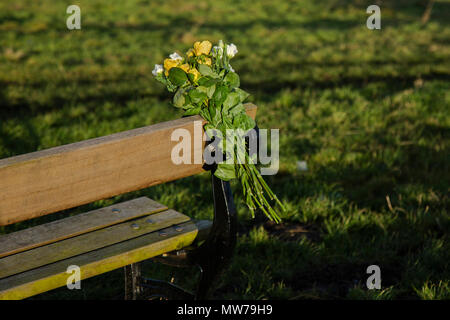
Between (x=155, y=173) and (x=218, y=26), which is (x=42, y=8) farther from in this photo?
(x=155, y=173)

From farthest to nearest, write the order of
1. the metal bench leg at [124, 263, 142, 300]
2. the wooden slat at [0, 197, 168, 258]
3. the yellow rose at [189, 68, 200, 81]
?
the metal bench leg at [124, 263, 142, 300], the yellow rose at [189, 68, 200, 81], the wooden slat at [0, 197, 168, 258]

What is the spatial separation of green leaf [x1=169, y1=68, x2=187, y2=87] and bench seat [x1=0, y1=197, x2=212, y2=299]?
0.67 m

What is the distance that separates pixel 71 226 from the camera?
242cm

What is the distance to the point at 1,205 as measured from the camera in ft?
6.07

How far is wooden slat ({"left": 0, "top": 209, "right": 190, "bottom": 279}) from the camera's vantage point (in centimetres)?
211

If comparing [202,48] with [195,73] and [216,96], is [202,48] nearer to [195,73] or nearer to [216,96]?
[195,73]

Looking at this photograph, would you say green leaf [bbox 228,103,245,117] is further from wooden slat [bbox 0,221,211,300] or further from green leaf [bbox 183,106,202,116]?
wooden slat [bbox 0,221,211,300]

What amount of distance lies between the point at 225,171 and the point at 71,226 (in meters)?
0.74

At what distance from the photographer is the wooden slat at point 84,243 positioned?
6.91ft

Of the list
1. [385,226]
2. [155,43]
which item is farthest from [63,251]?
[155,43]

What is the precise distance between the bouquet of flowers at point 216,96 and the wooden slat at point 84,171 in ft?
0.33

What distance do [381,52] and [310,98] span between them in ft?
11.4

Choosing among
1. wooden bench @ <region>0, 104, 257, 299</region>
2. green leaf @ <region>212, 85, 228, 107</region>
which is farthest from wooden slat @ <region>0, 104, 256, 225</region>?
green leaf @ <region>212, 85, 228, 107</region>

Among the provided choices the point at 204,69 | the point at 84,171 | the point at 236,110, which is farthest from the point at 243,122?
the point at 84,171
